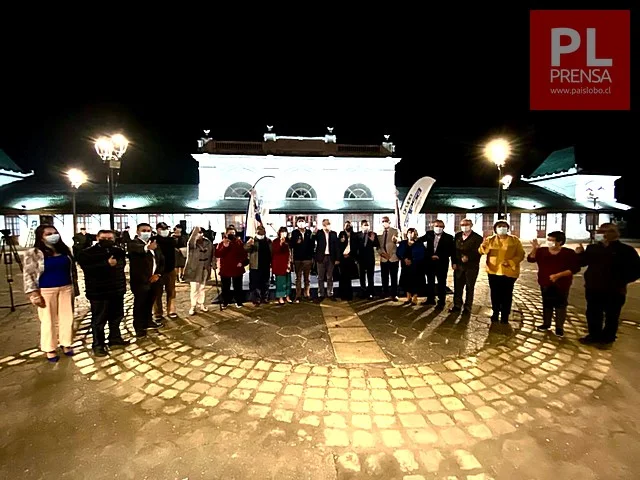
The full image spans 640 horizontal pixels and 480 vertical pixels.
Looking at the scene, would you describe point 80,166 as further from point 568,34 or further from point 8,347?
point 568,34

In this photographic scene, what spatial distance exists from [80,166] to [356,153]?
26.4 meters

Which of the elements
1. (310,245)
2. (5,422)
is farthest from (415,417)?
(310,245)

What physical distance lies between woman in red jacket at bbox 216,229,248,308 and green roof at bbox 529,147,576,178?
33726 mm

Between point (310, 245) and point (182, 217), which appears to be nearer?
point (310, 245)

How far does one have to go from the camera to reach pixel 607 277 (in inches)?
184

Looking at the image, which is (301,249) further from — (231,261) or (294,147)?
(294,147)

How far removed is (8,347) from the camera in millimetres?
4922

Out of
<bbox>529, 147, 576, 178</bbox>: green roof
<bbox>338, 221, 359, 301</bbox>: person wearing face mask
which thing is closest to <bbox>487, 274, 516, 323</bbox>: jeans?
<bbox>338, 221, 359, 301</bbox>: person wearing face mask

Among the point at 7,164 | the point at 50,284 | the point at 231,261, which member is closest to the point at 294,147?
the point at 231,261

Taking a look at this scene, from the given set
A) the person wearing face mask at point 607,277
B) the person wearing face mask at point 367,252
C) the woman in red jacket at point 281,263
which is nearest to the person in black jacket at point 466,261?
the person wearing face mask at point 607,277

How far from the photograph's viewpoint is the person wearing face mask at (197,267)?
663cm

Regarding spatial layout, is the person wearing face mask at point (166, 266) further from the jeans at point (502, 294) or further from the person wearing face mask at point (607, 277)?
the person wearing face mask at point (607, 277)

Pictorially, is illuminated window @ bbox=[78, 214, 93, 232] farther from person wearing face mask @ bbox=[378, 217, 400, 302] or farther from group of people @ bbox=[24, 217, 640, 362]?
person wearing face mask @ bbox=[378, 217, 400, 302]

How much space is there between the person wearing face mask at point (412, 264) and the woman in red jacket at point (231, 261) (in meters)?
3.55
